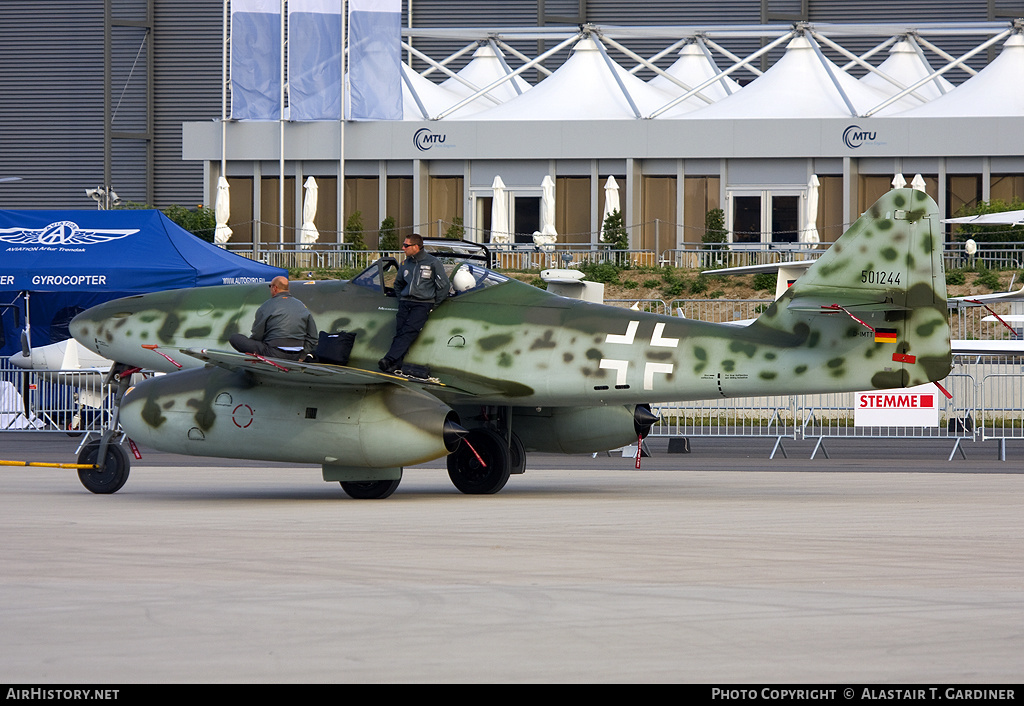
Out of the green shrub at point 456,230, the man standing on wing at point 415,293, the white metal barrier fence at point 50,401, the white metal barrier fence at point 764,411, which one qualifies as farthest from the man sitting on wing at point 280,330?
the green shrub at point 456,230

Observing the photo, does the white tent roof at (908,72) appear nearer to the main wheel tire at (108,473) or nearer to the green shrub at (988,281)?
the green shrub at (988,281)

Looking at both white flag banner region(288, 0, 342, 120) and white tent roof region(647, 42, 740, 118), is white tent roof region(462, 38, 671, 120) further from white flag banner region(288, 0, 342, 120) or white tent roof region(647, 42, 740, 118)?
white flag banner region(288, 0, 342, 120)

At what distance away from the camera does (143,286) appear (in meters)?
21.9

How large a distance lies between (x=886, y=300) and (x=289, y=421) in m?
5.40

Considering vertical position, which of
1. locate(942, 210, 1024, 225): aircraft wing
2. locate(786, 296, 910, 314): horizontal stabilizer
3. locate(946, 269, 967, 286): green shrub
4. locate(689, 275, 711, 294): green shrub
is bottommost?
locate(786, 296, 910, 314): horizontal stabilizer

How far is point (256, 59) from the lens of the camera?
43.2 metres

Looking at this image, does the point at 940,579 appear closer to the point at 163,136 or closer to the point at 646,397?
the point at 646,397

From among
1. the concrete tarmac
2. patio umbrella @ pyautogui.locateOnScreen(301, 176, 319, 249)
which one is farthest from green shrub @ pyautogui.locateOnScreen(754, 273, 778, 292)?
the concrete tarmac

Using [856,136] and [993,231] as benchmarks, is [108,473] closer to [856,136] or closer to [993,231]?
[993,231]

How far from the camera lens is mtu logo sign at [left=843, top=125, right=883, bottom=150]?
41.7 m

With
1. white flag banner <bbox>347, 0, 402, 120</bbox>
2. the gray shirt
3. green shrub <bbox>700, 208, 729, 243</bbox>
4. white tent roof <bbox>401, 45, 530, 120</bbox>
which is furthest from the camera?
white tent roof <bbox>401, 45, 530, 120</bbox>

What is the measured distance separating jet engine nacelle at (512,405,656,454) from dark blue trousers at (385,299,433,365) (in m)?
1.55

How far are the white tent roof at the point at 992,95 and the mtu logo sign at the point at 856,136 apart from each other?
112 centimetres

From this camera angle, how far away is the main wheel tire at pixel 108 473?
12641 millimetres
